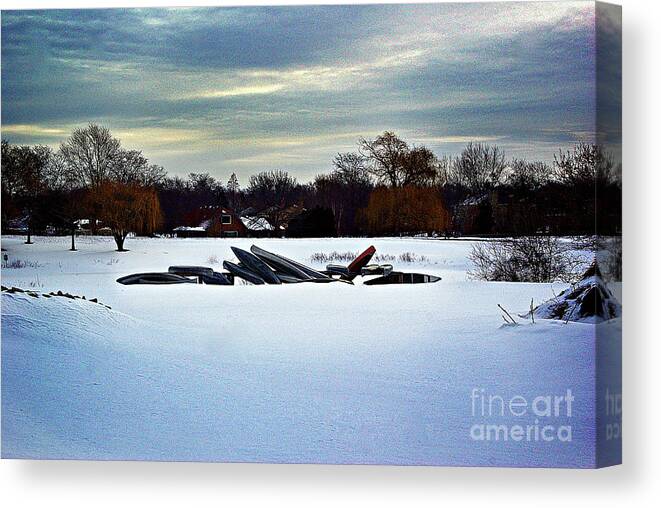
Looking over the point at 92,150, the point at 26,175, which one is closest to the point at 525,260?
the point at 92,150

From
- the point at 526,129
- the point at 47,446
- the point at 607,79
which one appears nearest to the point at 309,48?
the point at 526,129

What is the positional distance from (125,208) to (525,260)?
13.2ft

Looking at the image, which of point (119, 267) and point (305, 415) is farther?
point (119, 267)

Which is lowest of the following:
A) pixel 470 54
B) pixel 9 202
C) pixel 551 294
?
pixel 551 294

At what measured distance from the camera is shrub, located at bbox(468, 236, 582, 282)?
8.42 metres

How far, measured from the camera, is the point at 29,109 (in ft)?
29.6

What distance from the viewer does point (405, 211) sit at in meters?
9.10

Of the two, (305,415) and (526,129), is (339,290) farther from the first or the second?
(526,129)

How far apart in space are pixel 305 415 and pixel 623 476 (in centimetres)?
302

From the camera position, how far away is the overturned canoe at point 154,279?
8945 millimetres

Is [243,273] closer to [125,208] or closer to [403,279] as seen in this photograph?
[125,208]

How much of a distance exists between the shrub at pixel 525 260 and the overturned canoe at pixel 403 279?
0.41 m

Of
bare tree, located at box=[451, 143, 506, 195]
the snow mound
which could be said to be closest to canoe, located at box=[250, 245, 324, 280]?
bare tree, located at box=[451, 143, 506, 195]

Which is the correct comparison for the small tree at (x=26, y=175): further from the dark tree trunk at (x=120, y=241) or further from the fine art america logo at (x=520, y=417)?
the fine art america logo at (x=520, y=417)
